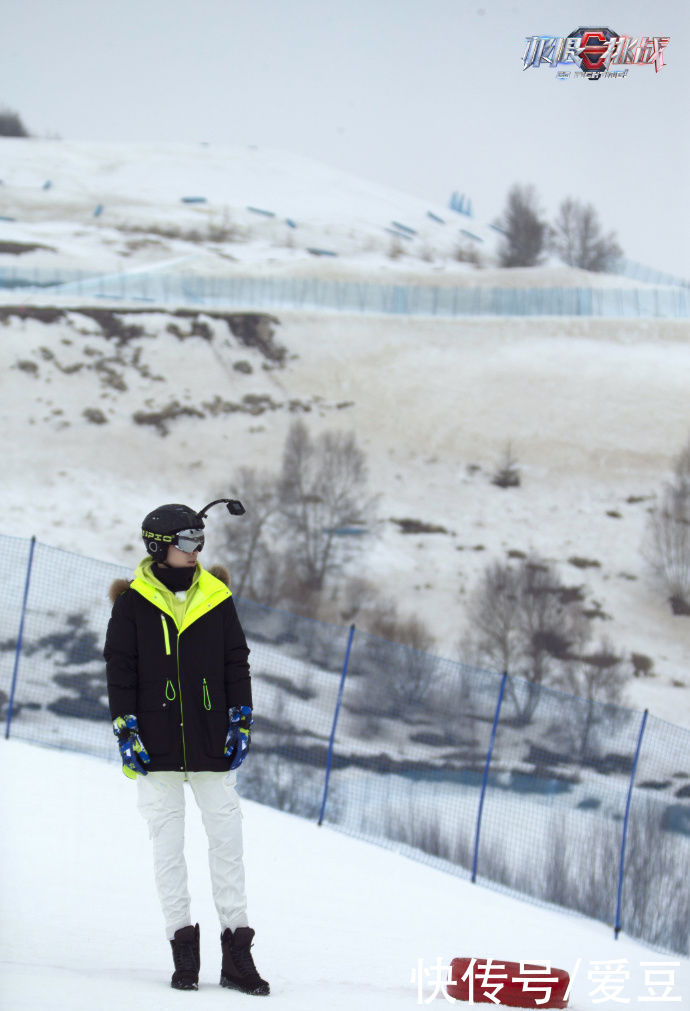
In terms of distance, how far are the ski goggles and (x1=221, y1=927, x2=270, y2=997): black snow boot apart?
1037mm

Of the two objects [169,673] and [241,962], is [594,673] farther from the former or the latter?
[169,673]

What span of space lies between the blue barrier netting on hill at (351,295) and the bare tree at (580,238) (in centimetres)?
99

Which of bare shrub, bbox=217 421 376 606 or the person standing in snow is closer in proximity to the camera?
the person standing in snow

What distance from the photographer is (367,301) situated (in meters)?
36.3

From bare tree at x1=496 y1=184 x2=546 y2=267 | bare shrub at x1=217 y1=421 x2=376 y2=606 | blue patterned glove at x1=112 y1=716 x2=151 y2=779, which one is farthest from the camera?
bare tree at x1=496 y1=184 x2=546 y2=267

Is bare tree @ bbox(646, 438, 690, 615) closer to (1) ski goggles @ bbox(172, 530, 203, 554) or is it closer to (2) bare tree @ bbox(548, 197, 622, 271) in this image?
(2) bare tree @ bbox(548, 197, 622, 271)

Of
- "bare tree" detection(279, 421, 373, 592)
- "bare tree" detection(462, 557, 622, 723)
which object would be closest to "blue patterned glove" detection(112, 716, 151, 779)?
"bare tree" detection(462, 557, 622, 723)

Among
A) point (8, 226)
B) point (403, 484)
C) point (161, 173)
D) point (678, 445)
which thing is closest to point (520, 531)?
point (403, 484)

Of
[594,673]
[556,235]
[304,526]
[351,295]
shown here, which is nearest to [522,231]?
[556,235]

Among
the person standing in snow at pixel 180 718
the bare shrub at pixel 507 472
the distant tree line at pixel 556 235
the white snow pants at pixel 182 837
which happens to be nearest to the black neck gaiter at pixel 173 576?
the person standing in snow at pixel 180 718

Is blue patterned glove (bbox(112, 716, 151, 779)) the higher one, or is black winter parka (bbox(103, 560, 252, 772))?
black winter parka (bbox(103, 560, 252, 772))

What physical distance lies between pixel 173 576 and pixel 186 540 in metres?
0.11

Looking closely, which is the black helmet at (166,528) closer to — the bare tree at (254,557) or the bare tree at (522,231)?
the bare tree at (254,557)

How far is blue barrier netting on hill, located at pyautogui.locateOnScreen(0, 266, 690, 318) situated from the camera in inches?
1367
